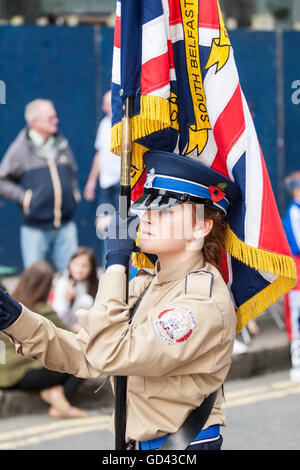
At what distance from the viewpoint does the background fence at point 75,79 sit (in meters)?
8.69

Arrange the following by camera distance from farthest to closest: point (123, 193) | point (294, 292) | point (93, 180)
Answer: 1. point (93, 180)
2. point (294, 292)
3. point (123, 193)

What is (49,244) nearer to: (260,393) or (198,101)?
(260,393)

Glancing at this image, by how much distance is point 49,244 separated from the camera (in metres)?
8.10

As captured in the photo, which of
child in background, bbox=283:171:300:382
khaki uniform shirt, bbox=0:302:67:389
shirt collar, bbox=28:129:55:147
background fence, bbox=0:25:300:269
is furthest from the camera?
background fence, bbox=0:25:300:269

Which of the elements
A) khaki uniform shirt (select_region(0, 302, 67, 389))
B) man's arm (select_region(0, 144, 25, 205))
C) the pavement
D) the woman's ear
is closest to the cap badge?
the woman's ear

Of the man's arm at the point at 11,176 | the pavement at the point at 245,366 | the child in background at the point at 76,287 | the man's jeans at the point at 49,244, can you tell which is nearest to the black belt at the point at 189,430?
the pavement at the point at 245,366

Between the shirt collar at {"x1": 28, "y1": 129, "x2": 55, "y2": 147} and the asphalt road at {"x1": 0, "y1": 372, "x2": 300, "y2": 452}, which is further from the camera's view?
the shirt collar at {"x1": 28, "y1": 129, "x2": 55, "y2": 147}

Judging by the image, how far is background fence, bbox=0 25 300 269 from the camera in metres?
8.69

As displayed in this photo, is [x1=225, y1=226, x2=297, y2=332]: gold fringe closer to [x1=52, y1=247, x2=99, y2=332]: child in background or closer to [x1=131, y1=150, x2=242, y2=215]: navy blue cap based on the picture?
[x1=131, y1=150, x2=242, y2=215]: navy blue cap

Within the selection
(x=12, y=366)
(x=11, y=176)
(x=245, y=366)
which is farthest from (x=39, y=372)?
(x=11, y=176)

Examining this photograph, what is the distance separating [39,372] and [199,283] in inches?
131

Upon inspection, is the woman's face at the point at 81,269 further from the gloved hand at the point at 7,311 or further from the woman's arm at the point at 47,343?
the gloved hand at the point at 7,311

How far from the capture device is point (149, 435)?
9.22 feet
